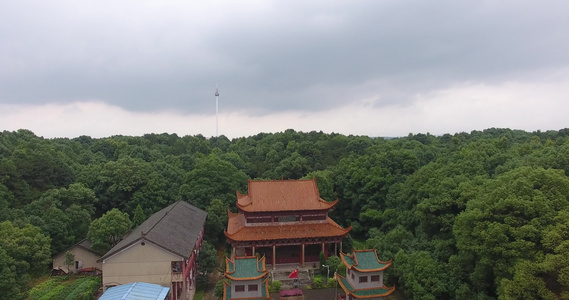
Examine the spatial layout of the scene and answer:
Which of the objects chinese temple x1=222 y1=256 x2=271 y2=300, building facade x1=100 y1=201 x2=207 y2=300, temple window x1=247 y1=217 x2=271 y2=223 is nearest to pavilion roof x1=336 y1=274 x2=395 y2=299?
chinese temple x1=222 y1=256 x2=271 y2=300

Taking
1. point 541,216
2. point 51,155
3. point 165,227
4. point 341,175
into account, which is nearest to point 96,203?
point 51,155

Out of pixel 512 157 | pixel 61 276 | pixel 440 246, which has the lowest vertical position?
pixel 61 276

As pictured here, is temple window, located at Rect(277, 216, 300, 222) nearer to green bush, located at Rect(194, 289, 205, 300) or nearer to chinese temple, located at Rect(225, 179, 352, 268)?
chinese temple, located at Rect(225, 179, 352, 268)

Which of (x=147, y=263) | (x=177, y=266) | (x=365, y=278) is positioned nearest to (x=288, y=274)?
(x=365, y=278)

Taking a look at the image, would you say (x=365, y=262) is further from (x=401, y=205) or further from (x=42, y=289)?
(x=42, y=289)

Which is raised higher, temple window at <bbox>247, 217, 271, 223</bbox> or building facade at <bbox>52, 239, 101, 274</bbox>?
temple window at <bbox>247, 217, 271, 223</bbox>

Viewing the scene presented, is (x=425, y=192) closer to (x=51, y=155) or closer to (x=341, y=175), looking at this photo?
(x=341, y=175)

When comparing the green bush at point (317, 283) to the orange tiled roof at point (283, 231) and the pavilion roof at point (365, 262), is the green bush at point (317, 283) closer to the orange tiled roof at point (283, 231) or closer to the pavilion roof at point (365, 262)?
the orange tiled roof at point (283, 231)
